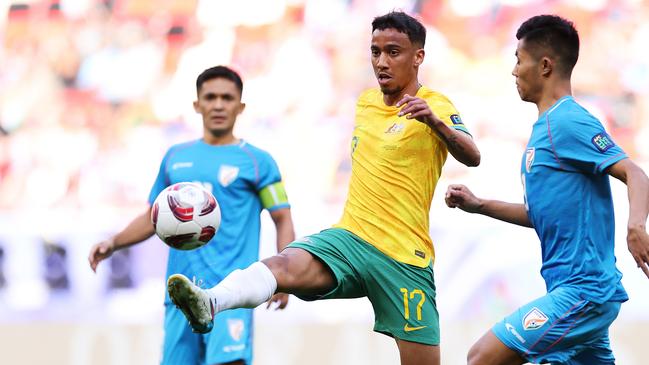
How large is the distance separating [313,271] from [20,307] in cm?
631

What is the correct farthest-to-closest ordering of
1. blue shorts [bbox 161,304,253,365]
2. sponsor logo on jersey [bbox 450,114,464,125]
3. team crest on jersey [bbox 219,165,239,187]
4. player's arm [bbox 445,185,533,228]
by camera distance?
team crest on jersey [bbox 219,165,239,187] < blue shorts [bbox 161,304,253,365] < player's arm [bbox 445,185,533,228] < sponsor logo on jersey [bbox 450,114,464,125]

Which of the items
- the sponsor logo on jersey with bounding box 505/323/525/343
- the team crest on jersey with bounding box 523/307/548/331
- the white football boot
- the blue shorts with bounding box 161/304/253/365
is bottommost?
the blue shorts with bounding box 161/304/253/365

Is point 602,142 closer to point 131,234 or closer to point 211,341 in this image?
point 211,341

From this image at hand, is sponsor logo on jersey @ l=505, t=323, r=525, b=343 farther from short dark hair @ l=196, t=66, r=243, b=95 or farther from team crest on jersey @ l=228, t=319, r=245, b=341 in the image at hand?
short dark hair @ l=196, t=66, r=243, b=95

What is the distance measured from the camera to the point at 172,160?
7430 mm

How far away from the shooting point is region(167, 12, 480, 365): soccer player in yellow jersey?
5594 millimetres

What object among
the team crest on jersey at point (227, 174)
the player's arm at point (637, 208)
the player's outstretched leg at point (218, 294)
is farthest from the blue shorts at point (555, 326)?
the team crest on jersey at point (227, 174)

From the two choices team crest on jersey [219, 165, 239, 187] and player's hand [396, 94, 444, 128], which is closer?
player's hand [396, 94, 444, 128]

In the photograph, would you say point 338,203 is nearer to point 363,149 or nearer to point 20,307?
point 20,307

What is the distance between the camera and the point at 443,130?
552cm

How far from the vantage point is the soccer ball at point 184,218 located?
5.53 m

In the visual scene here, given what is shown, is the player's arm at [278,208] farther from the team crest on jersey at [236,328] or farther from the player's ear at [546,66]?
the player's ear at [546,66]

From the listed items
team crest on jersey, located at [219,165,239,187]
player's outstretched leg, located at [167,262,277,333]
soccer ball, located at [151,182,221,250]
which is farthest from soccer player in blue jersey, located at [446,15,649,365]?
team crest on jersey, located at [219,165,239,187]

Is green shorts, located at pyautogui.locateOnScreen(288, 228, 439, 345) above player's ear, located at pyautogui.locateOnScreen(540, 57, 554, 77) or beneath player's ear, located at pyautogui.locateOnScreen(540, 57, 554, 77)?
beneath
